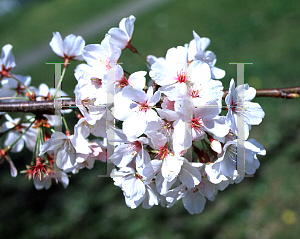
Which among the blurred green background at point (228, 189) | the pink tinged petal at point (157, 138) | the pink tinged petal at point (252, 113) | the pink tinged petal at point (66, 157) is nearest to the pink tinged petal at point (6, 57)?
the pink tinged petal at point (66, 157)

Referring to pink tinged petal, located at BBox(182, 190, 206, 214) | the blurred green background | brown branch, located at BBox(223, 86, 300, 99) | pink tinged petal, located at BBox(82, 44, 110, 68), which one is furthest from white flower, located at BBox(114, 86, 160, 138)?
the blurred green background

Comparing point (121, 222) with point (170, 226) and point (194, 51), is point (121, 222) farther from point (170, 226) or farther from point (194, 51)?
point (194, 51)

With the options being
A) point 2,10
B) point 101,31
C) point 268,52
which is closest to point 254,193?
point 268,52

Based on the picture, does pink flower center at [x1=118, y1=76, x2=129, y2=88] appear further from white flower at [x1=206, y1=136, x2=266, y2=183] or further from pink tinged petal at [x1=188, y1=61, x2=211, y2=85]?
white flower at [x1=206, y1=136, x2=266, y2=183]

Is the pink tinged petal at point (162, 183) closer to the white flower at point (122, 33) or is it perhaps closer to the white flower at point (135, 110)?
the white flower at point (135, 110)

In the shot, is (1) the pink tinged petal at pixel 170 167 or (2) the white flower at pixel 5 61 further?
(2) the white flower at pixel 5 61

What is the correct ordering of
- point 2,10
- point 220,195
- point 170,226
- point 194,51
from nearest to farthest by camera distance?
point 194,51 → point 170,226 → point 220,195 → point 2,10

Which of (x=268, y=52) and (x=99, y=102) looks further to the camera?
(x=268, y=52)

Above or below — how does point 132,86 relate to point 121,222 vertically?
above
